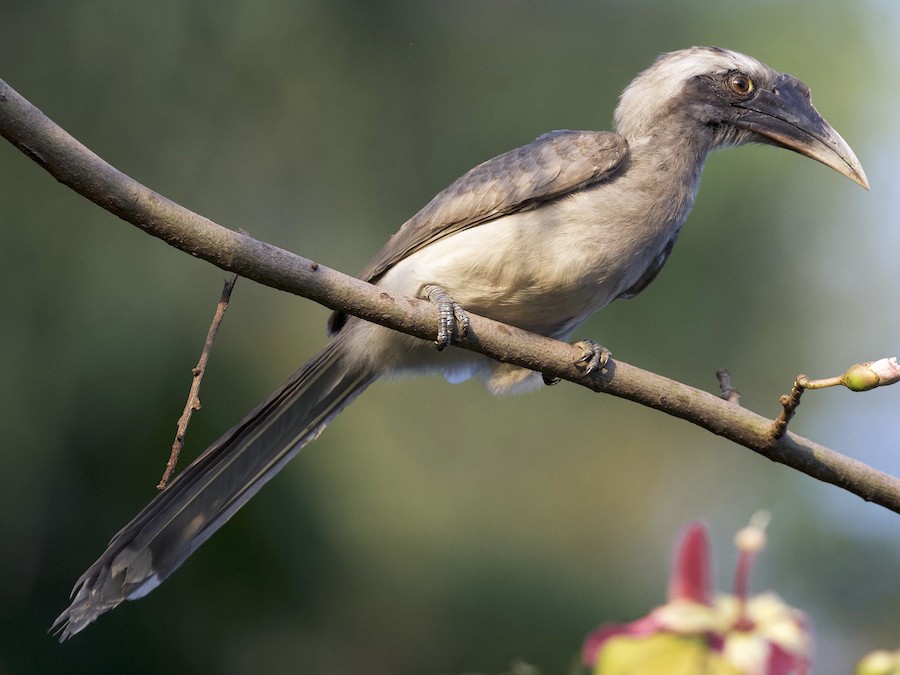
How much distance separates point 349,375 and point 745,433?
1605mm

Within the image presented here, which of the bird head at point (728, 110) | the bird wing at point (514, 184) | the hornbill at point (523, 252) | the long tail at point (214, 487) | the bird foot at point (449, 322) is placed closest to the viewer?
the bird foot at point (449, 322)

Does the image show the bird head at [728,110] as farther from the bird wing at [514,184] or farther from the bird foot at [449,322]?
the bird foot at [449,322]

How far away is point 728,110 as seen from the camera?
4.09 meters

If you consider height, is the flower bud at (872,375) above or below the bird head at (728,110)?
below

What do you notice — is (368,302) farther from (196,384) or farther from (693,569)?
(693,569)

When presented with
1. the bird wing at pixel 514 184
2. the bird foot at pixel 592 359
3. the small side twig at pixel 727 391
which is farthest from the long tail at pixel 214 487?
the small side twig at pixel 727 391

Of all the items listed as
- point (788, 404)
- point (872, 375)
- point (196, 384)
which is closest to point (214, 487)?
point (196, 384)

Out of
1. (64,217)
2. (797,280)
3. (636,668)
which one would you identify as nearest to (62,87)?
(64,217)

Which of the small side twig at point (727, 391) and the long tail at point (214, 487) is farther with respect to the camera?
the long tail at point (214, 487)

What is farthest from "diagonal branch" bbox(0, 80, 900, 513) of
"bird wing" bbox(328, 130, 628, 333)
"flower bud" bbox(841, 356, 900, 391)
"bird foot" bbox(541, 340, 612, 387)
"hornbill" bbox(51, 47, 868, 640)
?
"bird wing" bbox(328, 130, 628, 333)

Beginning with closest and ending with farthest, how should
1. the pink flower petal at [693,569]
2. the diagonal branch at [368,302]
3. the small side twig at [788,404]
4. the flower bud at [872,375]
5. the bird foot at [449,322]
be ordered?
the pink flower petal at [693,569] → the flower bud at [872,375] → the diagonal branch at [368,302] → the small side twig at [788,404] → the bird foot at [449,322]

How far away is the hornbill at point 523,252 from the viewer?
3.44m

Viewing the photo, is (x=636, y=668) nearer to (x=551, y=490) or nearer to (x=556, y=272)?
(x=556, y=272)

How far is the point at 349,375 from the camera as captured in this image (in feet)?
12.8
